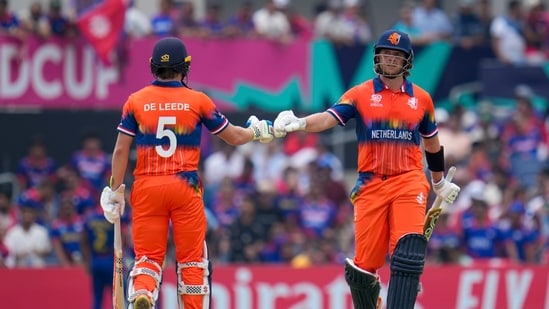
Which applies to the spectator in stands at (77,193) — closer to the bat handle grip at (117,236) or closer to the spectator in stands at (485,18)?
the bat handle grip at (117,236)

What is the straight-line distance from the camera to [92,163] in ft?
60.4

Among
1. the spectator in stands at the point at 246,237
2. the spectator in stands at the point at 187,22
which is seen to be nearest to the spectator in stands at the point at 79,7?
the spectator in stands at the point at 187,22

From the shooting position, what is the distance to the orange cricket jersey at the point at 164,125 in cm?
1070

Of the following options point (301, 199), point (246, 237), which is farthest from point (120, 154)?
point (301, 199)

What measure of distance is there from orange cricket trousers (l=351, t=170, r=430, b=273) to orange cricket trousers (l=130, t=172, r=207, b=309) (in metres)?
1.30

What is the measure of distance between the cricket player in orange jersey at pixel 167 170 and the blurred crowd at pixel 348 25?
8.48 m

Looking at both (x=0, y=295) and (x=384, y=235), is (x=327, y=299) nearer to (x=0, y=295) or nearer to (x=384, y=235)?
(x=0, y=295)

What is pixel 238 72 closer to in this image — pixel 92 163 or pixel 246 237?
pixel 92 163

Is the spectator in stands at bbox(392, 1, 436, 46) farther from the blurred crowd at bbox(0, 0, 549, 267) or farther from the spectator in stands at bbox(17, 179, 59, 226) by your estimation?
the spectator in stands at bbox(17, 179, 59, 226)

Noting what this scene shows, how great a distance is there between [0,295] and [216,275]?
2.42 metres

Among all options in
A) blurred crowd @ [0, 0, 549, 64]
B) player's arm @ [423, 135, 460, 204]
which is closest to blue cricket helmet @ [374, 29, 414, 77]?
player's arm @ [423, 135, 460, 204]

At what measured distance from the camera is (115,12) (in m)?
18.9

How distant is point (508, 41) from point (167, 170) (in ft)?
36.0

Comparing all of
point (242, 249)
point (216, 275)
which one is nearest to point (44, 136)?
point (242, 249)
